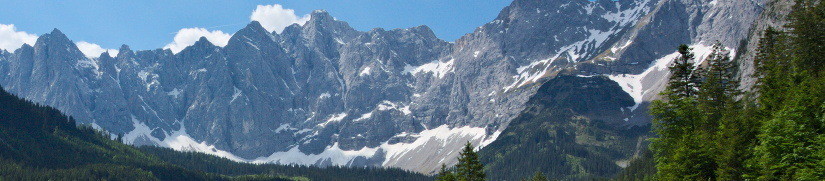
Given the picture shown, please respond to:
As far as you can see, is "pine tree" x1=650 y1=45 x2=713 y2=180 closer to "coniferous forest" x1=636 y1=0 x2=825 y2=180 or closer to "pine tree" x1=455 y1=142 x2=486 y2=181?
"coniferous forest" x1=636 y1=0 x2=825 y2=180

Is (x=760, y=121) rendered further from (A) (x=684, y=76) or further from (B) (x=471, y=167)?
(B) (x=471, y=167)

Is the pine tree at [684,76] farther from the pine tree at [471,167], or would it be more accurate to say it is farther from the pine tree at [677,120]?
the pine tree at [471,167]

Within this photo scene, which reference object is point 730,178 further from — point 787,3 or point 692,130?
point 787,3

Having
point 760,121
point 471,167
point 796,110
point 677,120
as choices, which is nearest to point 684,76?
point 677,120

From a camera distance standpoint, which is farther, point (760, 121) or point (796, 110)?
point (760, 121)

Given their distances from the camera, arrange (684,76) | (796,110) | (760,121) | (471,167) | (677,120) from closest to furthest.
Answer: (796,110), (760,121), (677,120), (684,76), (471,167)

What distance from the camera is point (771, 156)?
44.2 metres

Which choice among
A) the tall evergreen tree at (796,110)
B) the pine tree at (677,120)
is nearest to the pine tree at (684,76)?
the pine tree at (677,120)

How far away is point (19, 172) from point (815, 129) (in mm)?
193823

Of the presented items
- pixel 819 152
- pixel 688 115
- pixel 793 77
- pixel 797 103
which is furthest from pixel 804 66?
pixel 819 152

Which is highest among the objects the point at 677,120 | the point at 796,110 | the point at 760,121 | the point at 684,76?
the point at 684,76

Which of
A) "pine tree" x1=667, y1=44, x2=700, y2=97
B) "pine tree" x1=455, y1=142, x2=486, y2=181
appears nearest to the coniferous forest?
"pine tree" x1=667, y1=44, x2=700, y2=97

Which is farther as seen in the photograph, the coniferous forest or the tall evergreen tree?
the coniferous forest

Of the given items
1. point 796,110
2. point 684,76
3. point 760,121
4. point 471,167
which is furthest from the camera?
point 471,167
